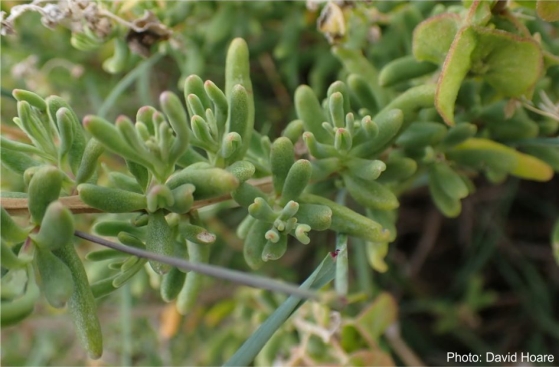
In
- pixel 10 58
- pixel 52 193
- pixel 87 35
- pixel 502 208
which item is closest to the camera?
pixel 52 193

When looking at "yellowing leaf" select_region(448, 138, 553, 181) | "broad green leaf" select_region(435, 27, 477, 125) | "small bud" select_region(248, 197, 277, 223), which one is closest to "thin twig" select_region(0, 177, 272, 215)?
"small bud" select_region(248, 197, 277, 223)

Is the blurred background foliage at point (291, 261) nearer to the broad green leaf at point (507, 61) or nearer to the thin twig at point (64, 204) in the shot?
the broad green leaf at point (507, 61)

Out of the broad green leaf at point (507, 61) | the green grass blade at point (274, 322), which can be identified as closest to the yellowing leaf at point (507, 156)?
the broad green leaf at point (507, 61)

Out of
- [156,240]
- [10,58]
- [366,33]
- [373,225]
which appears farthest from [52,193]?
[10,58]

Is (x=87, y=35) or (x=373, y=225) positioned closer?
(x=373, y=225)

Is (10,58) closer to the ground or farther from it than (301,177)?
closer to the ground

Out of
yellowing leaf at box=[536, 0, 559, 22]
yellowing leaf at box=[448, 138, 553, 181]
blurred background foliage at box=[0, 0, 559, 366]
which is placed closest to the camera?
yellowing leaf at box=[536, 0, 559, 22]

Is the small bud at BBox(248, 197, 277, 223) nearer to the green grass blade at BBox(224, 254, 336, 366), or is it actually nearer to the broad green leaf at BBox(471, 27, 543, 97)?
the green grass blade at BBox(224, 254, 336, 366)

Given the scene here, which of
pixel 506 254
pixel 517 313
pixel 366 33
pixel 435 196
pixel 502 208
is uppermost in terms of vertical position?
pixel 366 33

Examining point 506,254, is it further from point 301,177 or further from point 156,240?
point 156,240
